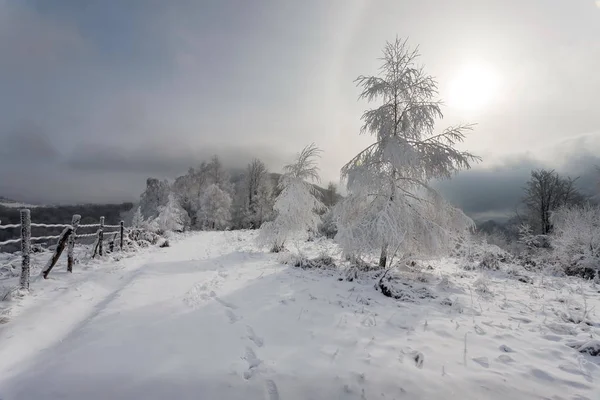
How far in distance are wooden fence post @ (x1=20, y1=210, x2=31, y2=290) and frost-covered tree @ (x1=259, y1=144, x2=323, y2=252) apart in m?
9.08

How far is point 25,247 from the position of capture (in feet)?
18.2

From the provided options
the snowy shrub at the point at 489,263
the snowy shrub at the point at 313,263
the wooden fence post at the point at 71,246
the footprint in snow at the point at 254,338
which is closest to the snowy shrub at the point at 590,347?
the footprint in snow at the point at 254,338

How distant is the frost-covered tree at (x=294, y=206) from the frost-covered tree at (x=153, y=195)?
99.8 feet

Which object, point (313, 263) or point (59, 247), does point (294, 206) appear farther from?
point (59, 247)

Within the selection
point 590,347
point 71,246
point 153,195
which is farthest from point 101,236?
point 153,195

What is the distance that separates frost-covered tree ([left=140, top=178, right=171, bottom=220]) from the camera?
3841 cm

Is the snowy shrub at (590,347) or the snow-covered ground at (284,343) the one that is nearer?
the snow-covered ground at (284,343)

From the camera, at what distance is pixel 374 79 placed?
31.6 ft

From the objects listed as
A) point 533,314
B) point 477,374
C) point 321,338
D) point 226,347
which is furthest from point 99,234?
point 533,314

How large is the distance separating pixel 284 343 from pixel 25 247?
6093 mm

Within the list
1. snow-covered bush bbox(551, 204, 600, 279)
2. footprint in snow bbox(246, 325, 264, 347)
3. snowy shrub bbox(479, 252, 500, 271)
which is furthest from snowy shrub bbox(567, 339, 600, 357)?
snow-covered bush bbox(551, 204, 600, 279)

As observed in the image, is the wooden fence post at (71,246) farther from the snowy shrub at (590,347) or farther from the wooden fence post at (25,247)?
the snowy shrub at (590,347)

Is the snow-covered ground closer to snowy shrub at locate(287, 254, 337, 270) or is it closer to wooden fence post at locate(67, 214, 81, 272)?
wooden fence post at locate(67, 214, 81, 272)

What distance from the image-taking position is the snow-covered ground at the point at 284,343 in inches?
113
